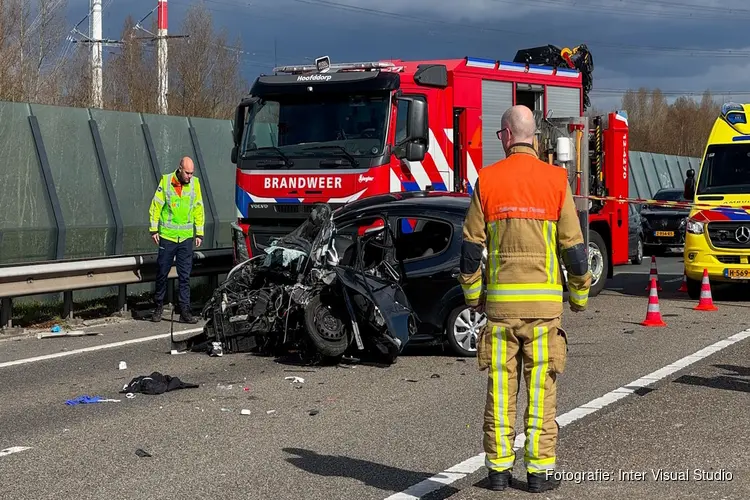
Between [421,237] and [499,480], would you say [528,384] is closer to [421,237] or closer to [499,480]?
[499,480]

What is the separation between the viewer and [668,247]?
26.9 meters

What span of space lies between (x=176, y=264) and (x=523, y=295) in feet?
30.2

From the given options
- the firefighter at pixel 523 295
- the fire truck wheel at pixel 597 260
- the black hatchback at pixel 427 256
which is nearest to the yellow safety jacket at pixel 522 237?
the firefighter at pixel 523 295

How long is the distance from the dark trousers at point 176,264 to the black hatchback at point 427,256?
11.3 ft

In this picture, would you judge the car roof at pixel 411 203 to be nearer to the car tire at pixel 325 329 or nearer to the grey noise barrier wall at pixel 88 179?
the car tire at pixel 325 329

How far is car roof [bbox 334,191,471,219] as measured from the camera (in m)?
11.1

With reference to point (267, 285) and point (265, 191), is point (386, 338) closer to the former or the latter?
point (267, 285)

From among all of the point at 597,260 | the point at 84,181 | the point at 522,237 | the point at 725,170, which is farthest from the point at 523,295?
the point at 84,181

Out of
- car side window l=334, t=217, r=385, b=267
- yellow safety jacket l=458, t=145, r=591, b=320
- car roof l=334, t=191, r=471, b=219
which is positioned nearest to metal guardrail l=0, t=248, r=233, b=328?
car roof l=334, t=191, r=471, b=219

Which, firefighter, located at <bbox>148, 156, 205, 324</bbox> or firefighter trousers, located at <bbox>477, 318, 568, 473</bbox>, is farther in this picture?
firefighter, located at <bbox>148, 156, 205, 324</bbox>

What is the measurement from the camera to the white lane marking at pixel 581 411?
601 cm

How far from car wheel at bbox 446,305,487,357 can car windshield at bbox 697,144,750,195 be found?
719 centimetres

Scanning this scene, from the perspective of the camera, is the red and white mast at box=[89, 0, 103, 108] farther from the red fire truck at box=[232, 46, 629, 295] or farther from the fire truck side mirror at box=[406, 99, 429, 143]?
the fire truck side mirror at box=[406, 99, 429, 143]

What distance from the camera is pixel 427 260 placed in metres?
10.8
